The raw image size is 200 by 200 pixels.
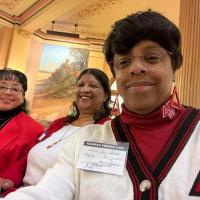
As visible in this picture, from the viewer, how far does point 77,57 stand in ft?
38.7

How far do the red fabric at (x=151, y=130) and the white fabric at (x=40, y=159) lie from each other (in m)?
1.11

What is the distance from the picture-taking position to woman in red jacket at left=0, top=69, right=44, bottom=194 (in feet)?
7.89

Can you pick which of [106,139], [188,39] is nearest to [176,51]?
[106,139]

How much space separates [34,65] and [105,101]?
8.64 meters

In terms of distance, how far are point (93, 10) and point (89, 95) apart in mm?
7501

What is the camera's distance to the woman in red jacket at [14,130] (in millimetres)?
2404

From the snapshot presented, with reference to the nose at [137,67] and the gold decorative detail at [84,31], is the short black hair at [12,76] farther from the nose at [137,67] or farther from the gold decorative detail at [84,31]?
the gold decorative detail at [84,31]

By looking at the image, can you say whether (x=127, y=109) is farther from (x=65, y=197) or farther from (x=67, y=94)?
(x=67, y=94)

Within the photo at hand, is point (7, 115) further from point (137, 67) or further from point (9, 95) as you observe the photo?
point (137, 67)

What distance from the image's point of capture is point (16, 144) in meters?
2.71

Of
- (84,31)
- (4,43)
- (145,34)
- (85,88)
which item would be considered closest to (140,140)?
(145,34)

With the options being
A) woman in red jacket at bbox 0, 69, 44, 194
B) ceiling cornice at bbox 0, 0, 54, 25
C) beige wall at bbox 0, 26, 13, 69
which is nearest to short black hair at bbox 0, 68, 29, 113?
woman in red jacket at bbox 0, 69, 44, 194

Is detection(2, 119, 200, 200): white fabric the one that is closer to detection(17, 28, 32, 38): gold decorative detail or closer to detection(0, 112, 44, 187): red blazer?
A: detection(0, 112, 44, 187): red blazer

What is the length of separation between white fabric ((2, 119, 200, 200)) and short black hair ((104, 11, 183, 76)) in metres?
0.36
